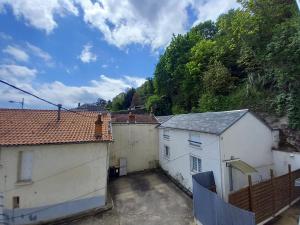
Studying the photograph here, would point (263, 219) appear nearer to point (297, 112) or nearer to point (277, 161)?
point (277, 161)

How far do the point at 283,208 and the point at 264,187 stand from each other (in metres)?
2.95

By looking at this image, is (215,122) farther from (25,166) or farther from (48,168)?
(25,166)

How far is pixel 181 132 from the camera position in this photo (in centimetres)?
1962

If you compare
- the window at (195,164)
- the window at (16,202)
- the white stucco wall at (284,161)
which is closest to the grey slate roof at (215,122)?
the window at (195,164)

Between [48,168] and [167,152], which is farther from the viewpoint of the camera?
[167,152]

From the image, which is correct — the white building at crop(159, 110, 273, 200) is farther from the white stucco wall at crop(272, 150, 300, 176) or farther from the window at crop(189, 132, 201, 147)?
the white stucco wall at crop(272, 150, 300, 176)

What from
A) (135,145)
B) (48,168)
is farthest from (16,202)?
(135,145)

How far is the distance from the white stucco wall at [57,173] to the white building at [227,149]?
7.31 meters

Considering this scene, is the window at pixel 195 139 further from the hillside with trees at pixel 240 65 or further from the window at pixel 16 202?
the window at pixel 16 202

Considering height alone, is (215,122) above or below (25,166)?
above

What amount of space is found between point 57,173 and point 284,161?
17092mm

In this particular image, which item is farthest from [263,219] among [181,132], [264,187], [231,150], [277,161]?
[181,132]

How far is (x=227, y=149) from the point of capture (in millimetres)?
14297

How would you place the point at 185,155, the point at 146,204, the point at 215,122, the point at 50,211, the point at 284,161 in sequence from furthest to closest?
the point at 185,155
the point at 146,204
the point at 215,122
the point at 284,161
the point at 50,211
